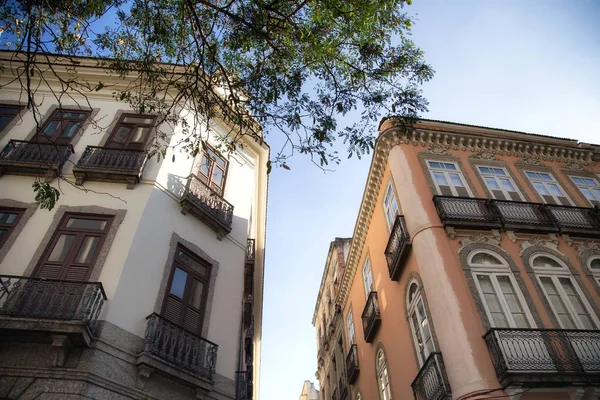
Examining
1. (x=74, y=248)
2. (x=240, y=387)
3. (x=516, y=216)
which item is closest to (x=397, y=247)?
(x=516, y=216)

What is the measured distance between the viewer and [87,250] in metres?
8.73

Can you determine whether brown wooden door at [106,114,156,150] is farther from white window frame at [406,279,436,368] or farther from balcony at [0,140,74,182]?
white window frame at [406,279,436,368]

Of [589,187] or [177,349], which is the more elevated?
[589,187]

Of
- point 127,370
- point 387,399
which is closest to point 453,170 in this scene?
point 387,399

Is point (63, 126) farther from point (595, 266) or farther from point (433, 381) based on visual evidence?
point (595, 266)

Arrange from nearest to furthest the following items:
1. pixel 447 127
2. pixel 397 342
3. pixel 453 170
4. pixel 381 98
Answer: pixel 381 98 → pixel 397 342 → pixel 453 170 → pixel 447 127

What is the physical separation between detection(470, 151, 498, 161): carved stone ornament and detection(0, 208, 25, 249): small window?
14.5 metres

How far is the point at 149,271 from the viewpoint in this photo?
8930 millimetres

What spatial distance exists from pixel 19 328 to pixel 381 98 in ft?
26.5

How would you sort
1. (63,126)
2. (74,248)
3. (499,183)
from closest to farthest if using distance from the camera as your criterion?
(74,248)
(63,126)
(499,183)

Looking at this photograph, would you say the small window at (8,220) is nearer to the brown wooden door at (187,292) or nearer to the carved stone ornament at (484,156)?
the brown wooden door at (187,292)

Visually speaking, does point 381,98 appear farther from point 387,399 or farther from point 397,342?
point 387,399

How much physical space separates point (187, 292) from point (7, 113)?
329 inches

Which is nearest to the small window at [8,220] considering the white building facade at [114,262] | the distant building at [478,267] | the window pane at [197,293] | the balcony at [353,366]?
the white building facade at [114,262]
